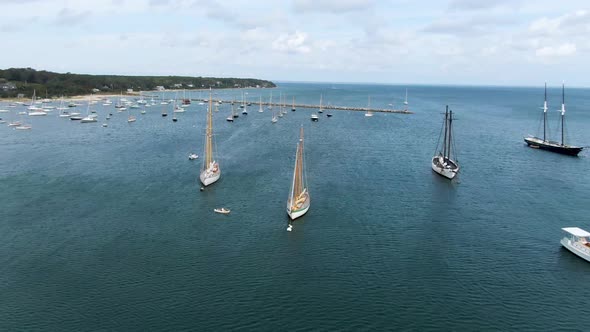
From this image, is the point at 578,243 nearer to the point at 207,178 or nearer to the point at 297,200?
the point at 297,200

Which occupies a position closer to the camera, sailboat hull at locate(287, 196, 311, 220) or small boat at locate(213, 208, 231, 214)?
sailboat hull at locate(287, 196, 311, 220)

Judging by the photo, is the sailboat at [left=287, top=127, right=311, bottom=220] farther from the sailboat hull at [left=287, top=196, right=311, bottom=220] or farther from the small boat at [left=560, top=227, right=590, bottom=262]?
the small boat at [left=560, top=227, right=590, bottom=262]

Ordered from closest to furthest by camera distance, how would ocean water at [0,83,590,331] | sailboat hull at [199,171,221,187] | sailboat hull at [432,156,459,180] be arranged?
ocean water at [0,83,590,331] < sailboat hull at [199,171,221,187] < sailboat hull at [432,156,459,180]

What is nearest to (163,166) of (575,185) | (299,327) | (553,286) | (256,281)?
(256,281)

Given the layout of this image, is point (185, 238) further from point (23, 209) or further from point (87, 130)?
point (87, 130)

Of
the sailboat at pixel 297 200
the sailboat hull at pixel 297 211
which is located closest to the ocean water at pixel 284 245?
the sailboat hull at pixel 297 211

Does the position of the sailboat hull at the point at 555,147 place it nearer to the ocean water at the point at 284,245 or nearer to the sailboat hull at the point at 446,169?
the ocean water at the point at 284,245

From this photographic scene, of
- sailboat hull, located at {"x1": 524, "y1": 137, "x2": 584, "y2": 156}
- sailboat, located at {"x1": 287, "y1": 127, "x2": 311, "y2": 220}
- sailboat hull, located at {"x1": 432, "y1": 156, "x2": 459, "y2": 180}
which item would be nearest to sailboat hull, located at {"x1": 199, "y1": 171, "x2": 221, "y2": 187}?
sailboat, located at {"x1": 287, "y1": 127, "x2": 311, "y2": 220}
